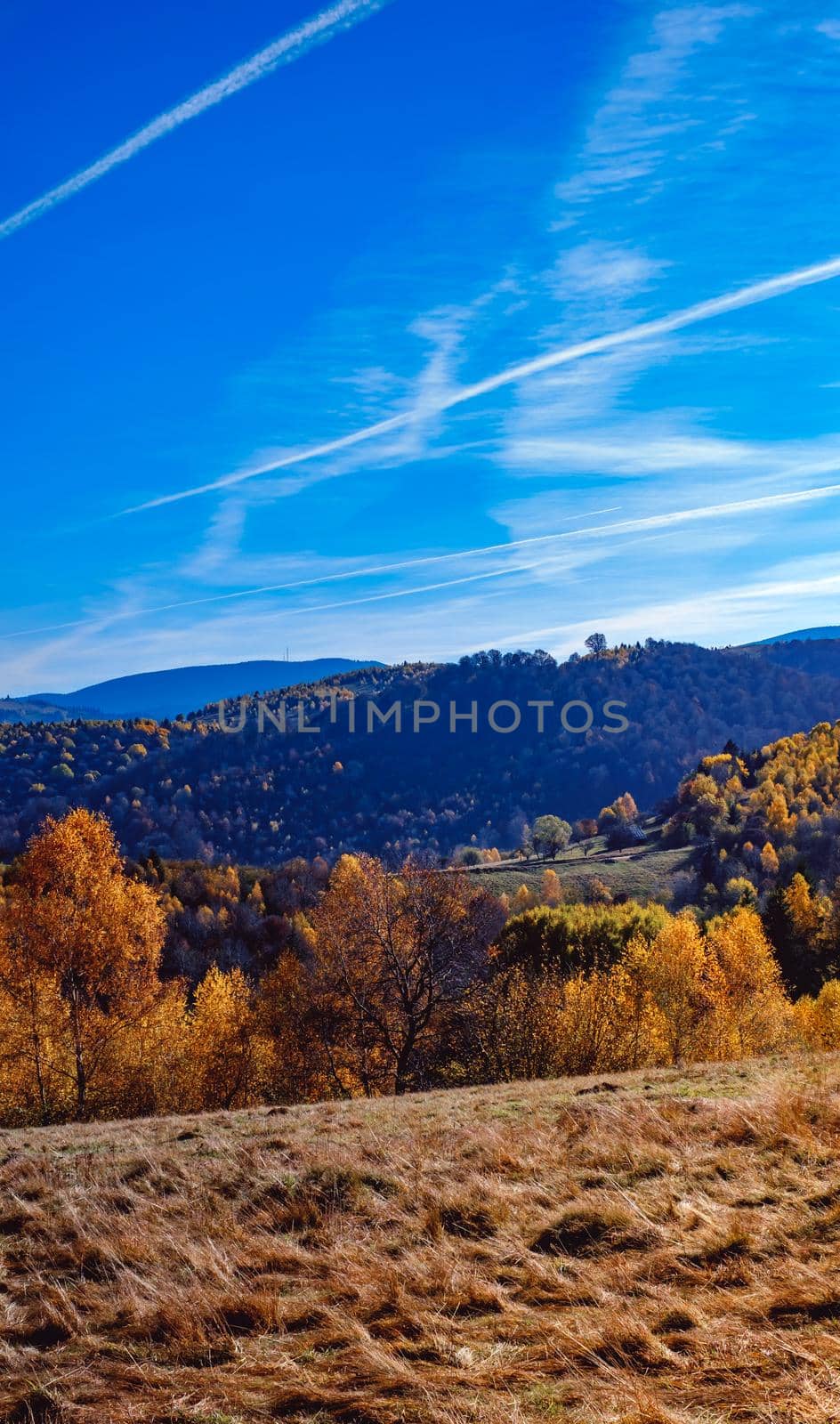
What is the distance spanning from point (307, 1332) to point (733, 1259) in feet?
11.0

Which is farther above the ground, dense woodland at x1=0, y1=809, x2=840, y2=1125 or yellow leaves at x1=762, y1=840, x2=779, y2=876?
dense woodland at x1=0, y1=809, x2=840, y2=1125

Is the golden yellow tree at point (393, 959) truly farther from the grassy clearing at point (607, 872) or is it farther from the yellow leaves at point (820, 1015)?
the grassy clearing at point (607, 872)

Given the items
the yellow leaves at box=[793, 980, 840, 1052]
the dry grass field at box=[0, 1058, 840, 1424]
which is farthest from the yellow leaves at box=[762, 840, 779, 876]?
the dry grass field at box=[0, 1058, 840, 1424]

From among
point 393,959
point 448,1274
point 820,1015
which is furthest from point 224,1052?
point 448,1274

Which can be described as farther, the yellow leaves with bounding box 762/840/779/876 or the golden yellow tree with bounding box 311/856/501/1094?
the yellow leaves with bounding box 762/840/779/876

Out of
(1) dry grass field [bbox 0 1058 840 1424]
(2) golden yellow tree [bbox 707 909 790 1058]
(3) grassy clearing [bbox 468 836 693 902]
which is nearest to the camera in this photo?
(1) dry grass field [bbox 0 1058 840 1424]

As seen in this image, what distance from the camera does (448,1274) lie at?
7.36 metres

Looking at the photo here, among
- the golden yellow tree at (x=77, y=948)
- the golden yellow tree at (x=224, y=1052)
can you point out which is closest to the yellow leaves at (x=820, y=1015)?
the golden yellow tree at (x=224, y=1052)

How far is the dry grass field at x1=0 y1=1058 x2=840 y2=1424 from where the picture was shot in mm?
5496

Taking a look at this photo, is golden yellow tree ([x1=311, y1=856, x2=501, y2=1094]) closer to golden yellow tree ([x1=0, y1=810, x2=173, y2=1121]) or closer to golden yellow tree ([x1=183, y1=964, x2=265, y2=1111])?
golden yellow tree ([x1=0, y1=810, x2=173, y2=1121])

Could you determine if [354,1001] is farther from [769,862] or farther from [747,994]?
[769,862]

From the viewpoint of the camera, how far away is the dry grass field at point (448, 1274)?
18.0ft

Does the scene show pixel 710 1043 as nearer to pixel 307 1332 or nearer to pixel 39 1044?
pixel 39 1044

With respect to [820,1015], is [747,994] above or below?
above
